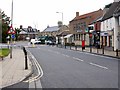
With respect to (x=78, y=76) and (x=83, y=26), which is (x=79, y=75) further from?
(x=83, y=26)

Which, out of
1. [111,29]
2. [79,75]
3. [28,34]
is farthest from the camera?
[28,34]

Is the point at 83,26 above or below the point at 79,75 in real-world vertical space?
above

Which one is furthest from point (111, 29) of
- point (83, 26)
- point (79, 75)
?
Result: point (79, 75)

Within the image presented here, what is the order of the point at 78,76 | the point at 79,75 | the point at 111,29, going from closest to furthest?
the point at 78,76, the point at 79,75, the point at 111,29

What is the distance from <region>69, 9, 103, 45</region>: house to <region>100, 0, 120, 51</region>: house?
48.5 feet

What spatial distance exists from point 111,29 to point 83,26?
99.5 ft

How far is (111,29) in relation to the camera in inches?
1929

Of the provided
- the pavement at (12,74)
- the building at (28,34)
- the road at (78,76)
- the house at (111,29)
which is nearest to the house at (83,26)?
the house at (111,29)

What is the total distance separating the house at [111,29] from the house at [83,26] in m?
14.8

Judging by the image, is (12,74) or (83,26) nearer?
(12,74)

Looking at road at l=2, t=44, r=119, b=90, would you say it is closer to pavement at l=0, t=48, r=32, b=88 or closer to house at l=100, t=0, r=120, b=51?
pavement at l=0, t=48, r=32, b=88

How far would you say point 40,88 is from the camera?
10.6 meters

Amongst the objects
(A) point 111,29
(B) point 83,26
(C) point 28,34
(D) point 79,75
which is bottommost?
(D) point 79,75

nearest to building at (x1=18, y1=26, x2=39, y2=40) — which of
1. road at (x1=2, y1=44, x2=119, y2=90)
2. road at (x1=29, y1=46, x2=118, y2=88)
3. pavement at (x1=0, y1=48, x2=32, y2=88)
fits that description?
road at (x1=29, y1=46, x2=118, y2=88)
